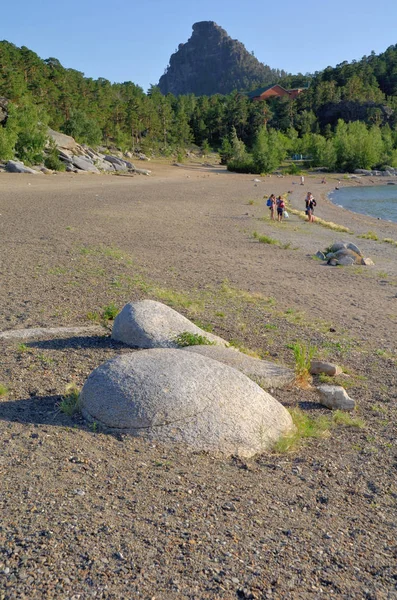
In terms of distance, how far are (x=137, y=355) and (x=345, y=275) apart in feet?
39.9

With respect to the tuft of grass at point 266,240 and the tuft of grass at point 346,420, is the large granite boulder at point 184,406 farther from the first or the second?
the tuft of grass at point 266,240

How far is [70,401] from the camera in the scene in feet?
21.0

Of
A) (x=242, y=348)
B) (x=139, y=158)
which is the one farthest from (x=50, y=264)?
(x=139, y=158)

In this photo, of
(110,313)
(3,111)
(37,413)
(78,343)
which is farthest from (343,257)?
(3,111)

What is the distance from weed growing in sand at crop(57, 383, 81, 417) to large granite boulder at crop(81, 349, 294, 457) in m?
0.15

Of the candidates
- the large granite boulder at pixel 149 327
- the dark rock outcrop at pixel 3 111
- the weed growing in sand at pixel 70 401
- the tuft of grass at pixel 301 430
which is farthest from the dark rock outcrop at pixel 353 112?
the weed growing in sand at pixel 70 401

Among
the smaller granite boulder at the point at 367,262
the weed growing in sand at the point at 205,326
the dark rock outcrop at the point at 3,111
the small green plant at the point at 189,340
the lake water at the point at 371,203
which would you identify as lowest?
the lake water at the point at 371,203

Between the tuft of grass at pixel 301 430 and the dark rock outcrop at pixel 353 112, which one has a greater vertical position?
the dark rock outcrop at pixel 353 112

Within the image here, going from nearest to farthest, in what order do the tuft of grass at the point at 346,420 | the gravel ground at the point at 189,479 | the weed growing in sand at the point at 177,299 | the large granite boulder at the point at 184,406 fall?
the gravel ground at the point at 189,479 < the large granite boulder at the point at 184,406 < the tuft of grass at the point at 346,420 < the weed growing in sand at the point at 177,299

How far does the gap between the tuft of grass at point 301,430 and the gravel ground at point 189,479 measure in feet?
0.31

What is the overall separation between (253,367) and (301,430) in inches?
54.4

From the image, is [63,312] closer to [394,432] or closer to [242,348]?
[242,348]

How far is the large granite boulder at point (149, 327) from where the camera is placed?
830 centimetres

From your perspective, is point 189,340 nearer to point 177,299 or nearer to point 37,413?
point 37,413
